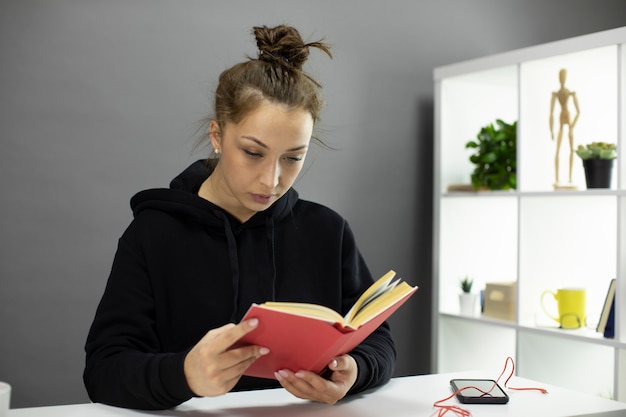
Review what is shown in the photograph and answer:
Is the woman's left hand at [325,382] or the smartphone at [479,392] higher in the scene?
the woman's left hand at [325,382]

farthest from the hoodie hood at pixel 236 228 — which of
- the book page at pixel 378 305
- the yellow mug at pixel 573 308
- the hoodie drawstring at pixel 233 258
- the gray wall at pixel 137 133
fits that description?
the yellow mug at pixel 573 308

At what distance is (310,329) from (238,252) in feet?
1.64

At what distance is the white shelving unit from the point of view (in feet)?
8.51

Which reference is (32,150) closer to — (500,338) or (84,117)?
(84,117)

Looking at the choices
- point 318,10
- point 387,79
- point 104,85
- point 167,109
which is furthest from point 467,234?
point 104,85

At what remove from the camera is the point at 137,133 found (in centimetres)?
262

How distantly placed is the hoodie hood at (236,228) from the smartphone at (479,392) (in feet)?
1.42

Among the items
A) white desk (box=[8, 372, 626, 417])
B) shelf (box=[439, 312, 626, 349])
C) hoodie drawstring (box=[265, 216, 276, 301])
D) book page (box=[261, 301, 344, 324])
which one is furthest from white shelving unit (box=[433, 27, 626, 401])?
book page (box=[261, 301, 344, 324])

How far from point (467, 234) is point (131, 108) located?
154 cm

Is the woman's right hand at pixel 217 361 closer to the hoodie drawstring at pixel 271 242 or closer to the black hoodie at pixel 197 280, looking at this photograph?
the black hoodie at pixel 197 280

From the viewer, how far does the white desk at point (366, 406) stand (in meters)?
1.20

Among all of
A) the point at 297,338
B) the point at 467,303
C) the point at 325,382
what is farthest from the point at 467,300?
the point at 297,338

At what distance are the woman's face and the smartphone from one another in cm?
52

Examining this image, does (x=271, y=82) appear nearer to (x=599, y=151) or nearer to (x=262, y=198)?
(x=262, y=198)
